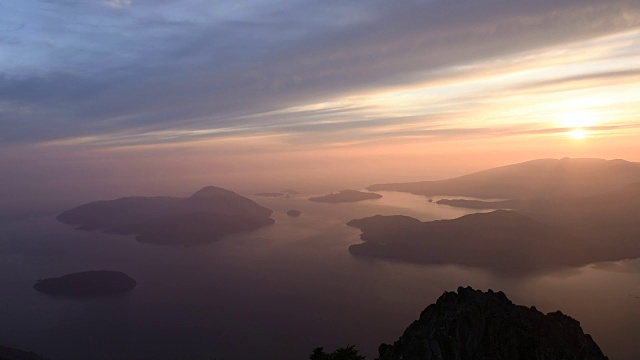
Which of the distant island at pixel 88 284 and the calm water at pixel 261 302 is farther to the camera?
the distant island at pixel 88 284

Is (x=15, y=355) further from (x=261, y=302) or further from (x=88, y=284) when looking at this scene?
(x=88, y=284)

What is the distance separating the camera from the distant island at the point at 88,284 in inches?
3932

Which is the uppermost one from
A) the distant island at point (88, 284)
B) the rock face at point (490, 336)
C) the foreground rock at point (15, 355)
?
the rock face at point (490, 336)

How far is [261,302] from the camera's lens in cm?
8862

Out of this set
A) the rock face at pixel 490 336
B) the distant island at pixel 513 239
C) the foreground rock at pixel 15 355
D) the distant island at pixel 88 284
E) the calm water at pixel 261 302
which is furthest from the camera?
the distant island at pixel 513 239

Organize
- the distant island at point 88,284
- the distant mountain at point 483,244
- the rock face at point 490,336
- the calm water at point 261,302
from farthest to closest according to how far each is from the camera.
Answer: the distant mountain at point 483,244 → the distant island at point 88,284 → the calm water at point 261,302 → the rock face at point 490,336

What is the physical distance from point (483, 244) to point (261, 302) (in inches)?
3037

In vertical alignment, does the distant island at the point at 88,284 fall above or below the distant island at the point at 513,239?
below

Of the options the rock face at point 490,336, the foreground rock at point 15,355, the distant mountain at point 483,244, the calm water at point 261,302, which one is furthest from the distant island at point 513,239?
the rock face at point 490,336

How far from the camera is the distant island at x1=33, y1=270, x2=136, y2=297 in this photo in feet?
328

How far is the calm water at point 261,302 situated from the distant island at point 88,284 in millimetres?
3056

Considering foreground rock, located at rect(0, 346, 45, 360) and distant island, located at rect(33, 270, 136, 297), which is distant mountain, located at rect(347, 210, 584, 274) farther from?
foreground rock, located at rect(0, 346, 45, 360)

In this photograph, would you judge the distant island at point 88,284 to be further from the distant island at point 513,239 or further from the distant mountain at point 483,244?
the distant island at point 513,239

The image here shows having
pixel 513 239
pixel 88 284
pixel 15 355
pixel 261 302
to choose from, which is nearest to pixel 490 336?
pixel 15 355
